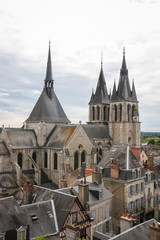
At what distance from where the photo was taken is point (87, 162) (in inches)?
1516

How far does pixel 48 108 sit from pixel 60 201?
2529 cm

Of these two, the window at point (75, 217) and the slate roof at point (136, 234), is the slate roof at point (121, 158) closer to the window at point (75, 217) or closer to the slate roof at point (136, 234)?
the window at point (75, 217)

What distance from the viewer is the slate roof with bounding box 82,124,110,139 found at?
43.9 metres

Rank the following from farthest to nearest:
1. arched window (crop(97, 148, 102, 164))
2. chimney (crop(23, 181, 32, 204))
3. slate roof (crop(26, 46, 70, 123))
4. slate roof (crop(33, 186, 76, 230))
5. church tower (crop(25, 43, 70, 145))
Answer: arched window (crop(97, 148, 102, 164)), slate roof (crop(26, 46, 70, 123)), church tower (crop(25, 43, 70, 145)), chimney (crop(23, 181, 32, 204)), slate roof (crop(33, 186, 76, 230))

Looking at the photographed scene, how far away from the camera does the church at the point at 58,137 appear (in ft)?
116

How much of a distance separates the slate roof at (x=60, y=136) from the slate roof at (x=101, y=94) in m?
17.3

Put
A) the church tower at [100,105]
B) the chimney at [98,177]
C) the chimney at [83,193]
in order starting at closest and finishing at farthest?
the chimney at [83,193]
the chimney at [98,177]
the church tower at [100,105]

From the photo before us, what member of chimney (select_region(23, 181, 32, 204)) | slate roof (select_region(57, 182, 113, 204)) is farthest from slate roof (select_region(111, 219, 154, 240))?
chimney (select_region(23, 181, 32, 204))

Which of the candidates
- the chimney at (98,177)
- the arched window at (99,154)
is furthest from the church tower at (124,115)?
the chimney at (98,177)

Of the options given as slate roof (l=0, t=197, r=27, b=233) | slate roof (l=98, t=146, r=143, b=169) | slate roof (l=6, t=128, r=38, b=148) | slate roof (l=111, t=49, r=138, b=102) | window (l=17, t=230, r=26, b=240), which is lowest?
window (l=17, t=230, r=26, b=240)

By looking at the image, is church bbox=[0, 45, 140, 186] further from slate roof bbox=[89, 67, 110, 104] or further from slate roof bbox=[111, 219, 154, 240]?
slate roof bbox=[111, 219, 154, 240]

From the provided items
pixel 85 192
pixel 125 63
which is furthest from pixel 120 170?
pixel 125 63

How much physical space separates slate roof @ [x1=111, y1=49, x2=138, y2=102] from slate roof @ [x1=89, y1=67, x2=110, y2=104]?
4807 millimetres

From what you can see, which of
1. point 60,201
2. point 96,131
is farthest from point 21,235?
point 96,131
